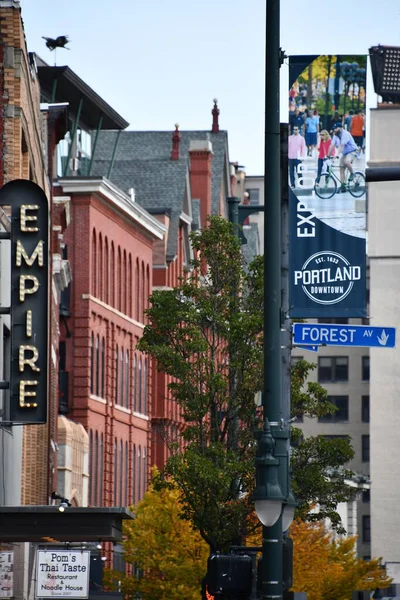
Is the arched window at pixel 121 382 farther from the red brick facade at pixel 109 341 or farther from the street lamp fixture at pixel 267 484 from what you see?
the street lamp fixture at pixel 267 484

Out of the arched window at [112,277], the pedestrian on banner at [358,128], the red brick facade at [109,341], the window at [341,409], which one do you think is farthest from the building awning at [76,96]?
the window at [341,409]

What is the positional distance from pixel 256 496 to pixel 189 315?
51.8 feet

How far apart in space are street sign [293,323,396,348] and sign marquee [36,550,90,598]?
1707 cm

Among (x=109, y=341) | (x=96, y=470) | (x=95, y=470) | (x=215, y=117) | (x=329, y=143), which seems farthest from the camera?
(x=215, y=117)

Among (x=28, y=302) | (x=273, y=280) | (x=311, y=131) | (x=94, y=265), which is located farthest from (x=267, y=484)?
(x=94, y=265)

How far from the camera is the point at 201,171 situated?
312ft

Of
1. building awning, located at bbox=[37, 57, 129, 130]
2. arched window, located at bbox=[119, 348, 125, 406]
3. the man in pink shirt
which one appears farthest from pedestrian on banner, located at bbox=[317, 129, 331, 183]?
arched window, located at bbox=[119, 348, 125, 406]

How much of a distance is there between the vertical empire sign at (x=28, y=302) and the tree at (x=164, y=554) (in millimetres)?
15332

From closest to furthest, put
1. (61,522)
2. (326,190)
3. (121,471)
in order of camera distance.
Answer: (326,190), (61,522), (121,471)

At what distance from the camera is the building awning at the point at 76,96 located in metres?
66.2

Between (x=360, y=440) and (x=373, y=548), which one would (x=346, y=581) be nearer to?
(x=373, y=548)

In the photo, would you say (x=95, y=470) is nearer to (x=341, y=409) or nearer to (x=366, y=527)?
(x=341, y=409)

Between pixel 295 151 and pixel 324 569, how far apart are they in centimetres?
3040

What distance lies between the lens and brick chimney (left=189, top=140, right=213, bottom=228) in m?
94.0
